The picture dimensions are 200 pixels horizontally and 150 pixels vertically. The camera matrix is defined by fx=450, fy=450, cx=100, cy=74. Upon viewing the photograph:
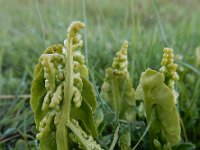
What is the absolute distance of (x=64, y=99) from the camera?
833 millimetres

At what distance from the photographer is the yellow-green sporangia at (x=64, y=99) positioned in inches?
32.5

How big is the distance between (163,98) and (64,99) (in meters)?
0.23

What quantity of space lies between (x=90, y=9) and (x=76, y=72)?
10.5 feet

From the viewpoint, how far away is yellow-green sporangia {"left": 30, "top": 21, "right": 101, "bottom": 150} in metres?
0.83

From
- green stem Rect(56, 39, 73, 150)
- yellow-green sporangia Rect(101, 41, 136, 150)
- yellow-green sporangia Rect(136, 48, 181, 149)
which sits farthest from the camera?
yellow-green sporangia Rect(101, 41, 136, 150)

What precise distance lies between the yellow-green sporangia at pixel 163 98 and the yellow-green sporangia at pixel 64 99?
13 cm

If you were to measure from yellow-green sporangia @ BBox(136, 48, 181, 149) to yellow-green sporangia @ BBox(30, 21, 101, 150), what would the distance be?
13cm

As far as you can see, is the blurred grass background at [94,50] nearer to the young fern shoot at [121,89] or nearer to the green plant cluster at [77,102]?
the young fern shoot at [121,89]

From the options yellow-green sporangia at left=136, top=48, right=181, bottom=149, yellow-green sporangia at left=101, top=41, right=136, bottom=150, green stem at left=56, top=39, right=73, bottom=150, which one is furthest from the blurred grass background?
green stem at left=56, top=39, right=73, bottom=150

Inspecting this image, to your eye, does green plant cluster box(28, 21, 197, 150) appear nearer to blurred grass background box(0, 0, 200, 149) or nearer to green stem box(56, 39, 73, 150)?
green stem box(56, 39, 73, 150)

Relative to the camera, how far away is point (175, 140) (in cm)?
100

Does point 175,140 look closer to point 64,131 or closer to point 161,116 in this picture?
point 161,116

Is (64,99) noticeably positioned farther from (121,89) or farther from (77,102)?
(121,89)

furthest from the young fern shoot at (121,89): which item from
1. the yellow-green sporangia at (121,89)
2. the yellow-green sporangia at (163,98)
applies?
the yellow-green sporangia at (163,98)
